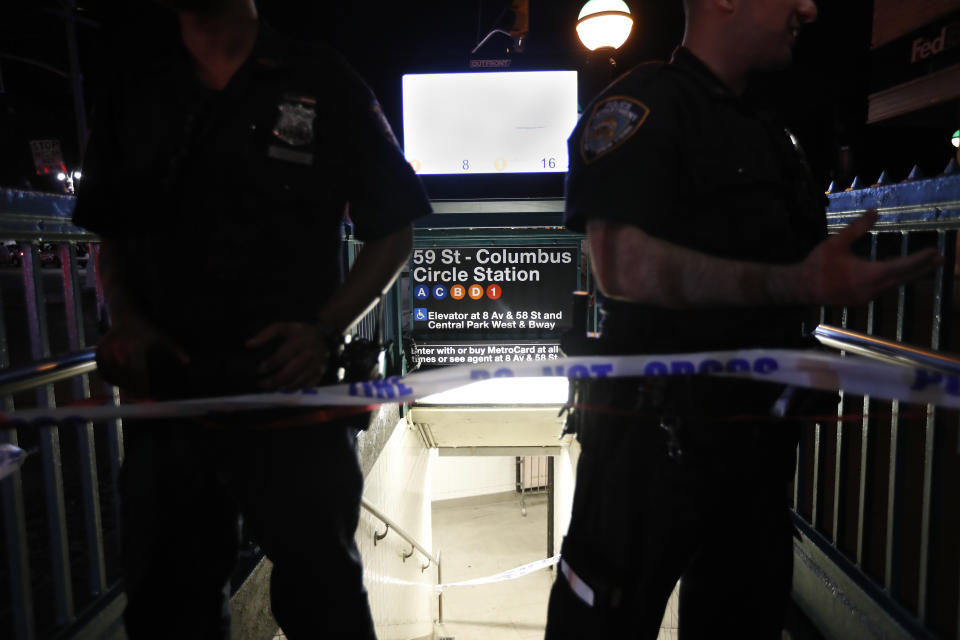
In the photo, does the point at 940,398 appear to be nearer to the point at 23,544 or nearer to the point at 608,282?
the point at 608,282

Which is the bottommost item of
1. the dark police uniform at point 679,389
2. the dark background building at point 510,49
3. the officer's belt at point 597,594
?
the officer's belt at point 597,594

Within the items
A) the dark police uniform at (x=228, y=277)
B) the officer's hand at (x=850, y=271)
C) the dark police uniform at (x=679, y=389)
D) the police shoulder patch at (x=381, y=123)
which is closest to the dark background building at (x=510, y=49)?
the dark police uniform at (x=228, y=277)

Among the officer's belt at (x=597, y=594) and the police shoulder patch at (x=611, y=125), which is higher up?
the police shoulder patch at (x=611, y=125)

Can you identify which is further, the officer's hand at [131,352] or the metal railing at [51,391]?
the metal railing at [51,391]

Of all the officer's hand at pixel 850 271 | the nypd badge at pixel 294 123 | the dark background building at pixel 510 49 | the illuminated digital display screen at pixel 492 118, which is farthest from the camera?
the dark background building at pixel 510 49

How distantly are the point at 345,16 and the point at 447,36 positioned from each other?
1.41 metres

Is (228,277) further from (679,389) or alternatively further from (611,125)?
(679,389)

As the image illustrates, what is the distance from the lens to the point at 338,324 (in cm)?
117

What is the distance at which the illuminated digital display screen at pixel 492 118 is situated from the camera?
21.6ft

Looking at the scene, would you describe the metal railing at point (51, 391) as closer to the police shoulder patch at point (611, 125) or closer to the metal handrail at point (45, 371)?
the metal handrail at point (45, 371)

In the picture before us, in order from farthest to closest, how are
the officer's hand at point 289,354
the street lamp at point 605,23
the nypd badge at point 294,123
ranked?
1. the street lamp at point 605,23
2. the nypd badge at point 294,123
3. the officer's hand at point 289,354

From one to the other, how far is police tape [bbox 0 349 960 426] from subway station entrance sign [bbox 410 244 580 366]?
3.87 m

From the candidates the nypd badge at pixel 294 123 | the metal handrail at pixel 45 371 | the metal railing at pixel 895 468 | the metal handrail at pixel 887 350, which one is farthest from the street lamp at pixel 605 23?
the metal handrail at pixel 45 371

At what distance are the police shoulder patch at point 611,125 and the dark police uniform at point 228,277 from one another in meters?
0.44
